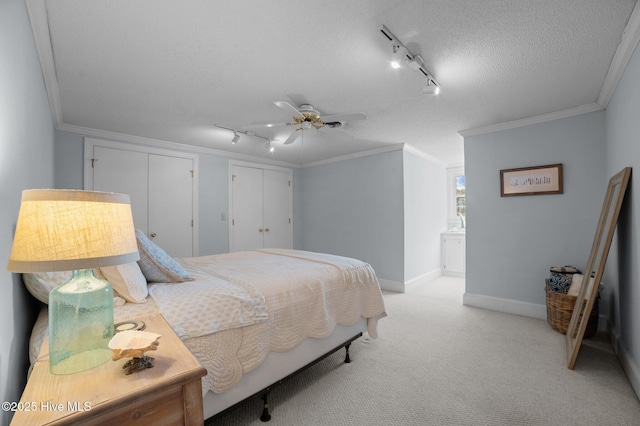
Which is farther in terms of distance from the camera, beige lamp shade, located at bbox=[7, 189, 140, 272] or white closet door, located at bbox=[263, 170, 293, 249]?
white closet door, located at bbox=[263, 170, 293, 249]

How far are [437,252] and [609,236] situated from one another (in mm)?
3346

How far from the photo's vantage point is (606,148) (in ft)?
9.34

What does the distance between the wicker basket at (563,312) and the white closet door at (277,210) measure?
14.0 ft

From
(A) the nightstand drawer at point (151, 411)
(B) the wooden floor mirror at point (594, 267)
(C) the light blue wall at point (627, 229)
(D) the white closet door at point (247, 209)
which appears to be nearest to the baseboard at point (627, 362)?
(C) the light blue wall at point (627, 229)

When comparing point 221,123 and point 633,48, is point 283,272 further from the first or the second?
point 633,48

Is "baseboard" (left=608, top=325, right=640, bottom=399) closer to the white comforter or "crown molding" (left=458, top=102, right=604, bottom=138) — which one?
the white comforter

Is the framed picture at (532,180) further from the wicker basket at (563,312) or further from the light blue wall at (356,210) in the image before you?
the light blue wall at (356,210)

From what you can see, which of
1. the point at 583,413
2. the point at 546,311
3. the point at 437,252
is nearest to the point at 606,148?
the point at 546,311

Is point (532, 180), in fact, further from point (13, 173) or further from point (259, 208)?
point (13, 173)

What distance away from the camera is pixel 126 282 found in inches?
55.3

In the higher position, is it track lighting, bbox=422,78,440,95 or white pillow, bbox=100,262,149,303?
track lighting, bbox=422,78,440,95

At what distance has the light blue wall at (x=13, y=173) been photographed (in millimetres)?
972

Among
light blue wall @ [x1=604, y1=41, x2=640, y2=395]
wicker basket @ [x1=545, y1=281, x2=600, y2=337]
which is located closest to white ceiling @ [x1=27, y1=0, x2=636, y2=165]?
light blue wall @ [x1=604, y1=41, x2=640, y2=395]

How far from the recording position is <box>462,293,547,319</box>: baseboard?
3209 millimetres
